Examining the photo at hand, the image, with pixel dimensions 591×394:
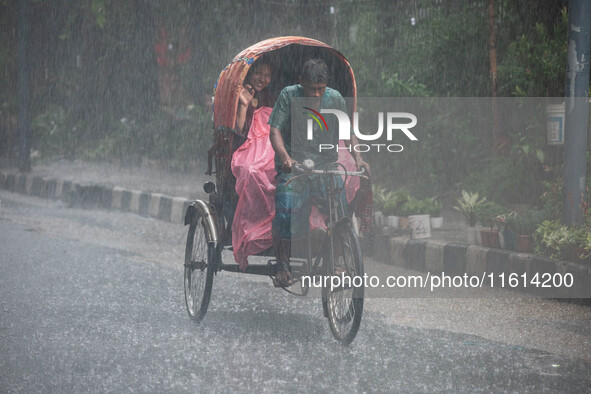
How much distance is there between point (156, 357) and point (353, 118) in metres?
2.09

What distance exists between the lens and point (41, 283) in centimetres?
652

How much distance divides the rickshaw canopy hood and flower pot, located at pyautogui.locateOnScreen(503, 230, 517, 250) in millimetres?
1938

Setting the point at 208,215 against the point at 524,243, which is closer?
the point at 208,215

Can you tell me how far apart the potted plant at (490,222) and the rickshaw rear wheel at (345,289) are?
7.99ft

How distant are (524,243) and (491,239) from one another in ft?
1.08

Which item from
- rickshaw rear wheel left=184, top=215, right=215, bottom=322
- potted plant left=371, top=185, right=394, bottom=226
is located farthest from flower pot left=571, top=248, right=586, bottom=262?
rickshaw rear wheel left=184, top=215, right=215, bottom=322

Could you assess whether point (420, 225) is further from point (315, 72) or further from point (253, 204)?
point (315, 72)

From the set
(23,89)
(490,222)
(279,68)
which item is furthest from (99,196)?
(279,68)

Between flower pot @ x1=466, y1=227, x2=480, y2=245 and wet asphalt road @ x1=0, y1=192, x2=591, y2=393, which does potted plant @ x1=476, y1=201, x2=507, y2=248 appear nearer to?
flower pot @ x1=466, y1=227, x2=480, y2=245

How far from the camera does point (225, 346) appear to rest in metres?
4.80

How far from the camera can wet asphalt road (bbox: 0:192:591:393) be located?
4094 mm

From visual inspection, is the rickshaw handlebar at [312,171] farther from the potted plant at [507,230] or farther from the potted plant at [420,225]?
the potted plant at [420,225]

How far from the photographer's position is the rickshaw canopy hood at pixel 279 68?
5430 mm

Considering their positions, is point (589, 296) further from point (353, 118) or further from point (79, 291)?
point (79, 291)
